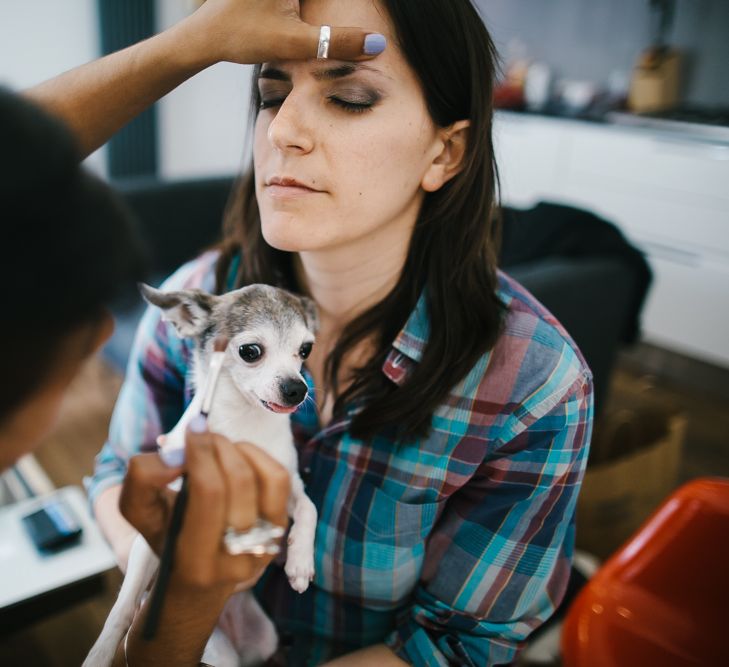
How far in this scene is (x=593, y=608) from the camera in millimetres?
892

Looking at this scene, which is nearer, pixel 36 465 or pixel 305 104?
pixel 305 104

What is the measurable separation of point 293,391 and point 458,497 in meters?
0.41

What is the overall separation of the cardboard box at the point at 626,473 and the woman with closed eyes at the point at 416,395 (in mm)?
325

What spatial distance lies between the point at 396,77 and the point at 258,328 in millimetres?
318

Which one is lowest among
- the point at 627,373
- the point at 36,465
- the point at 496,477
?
the point at 627,373

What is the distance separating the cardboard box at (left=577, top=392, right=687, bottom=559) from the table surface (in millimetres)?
805

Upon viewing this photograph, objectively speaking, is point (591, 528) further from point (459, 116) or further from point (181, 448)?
point (181, 448)

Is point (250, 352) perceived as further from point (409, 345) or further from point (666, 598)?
point (666, 598)

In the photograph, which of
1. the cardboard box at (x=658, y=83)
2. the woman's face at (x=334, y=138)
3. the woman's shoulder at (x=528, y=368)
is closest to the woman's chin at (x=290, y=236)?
the woman's face at (x=334, y=138)

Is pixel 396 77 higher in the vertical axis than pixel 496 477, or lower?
higher

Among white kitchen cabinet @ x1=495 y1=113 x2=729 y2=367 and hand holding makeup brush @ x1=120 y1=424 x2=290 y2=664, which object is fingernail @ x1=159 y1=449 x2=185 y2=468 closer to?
hand holding makeup brush @ x1=120 y1=424 x2=290 y2=664

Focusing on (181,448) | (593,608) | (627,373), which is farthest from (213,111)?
(627,373)

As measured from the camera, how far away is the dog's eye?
50cm

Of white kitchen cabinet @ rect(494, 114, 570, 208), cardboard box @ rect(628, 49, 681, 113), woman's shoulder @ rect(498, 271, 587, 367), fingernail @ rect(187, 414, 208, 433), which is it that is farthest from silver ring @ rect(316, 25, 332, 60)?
white kitchen cabinet @ rect(494, 114, 570, 208)
